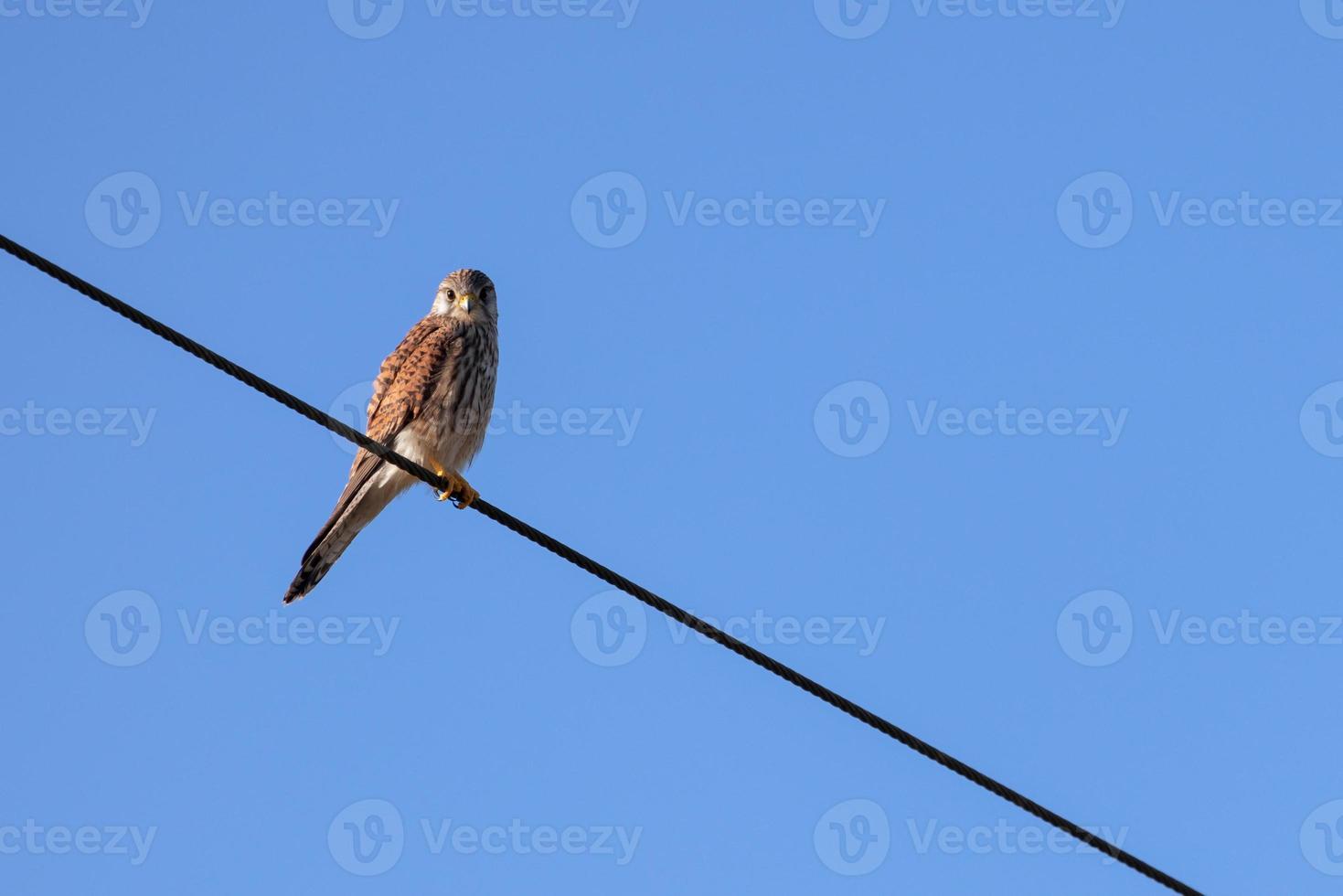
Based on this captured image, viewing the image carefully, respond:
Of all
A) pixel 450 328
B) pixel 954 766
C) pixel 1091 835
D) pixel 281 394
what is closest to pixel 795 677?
pixel 954 766

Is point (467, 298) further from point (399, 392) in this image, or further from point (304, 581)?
point (304, 581)

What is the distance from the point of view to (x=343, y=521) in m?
8.30

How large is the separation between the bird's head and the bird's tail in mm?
1202

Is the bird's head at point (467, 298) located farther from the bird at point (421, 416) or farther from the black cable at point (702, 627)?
the black cable at point (702, 627)

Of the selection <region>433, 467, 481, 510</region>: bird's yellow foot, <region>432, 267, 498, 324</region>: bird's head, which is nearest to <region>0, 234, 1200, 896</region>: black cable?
<region>433, 467, 481, 510</region>: bird's yellow foot

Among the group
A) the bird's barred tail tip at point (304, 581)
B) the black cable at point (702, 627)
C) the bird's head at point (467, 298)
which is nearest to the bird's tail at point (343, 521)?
the bird's barred tail tip at point (304, 581)

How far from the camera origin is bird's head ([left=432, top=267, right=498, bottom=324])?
360 inches

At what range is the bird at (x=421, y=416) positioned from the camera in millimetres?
8289

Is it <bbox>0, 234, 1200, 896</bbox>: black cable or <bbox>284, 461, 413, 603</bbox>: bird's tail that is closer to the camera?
<bbox>0, 234, 1200, 896</bbox>: black cable

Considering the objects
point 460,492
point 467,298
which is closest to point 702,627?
point 460,492

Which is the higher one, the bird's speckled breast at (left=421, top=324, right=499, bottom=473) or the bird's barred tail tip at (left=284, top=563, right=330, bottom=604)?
the bird's speckled breast at (left=421, top=324, right=499, bottom=473)

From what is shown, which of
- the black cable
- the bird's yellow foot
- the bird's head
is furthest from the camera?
the bird's head

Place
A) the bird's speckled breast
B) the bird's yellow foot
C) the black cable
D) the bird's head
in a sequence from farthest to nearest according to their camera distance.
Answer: the bird's head < the bird's speckled breast < the bird's yellow foot < the black cable

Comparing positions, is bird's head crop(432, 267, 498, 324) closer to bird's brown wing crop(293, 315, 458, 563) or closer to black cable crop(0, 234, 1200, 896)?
bird's brown wing crop(293, 315, 458, 563)
